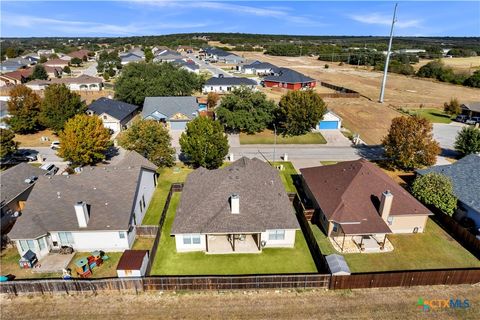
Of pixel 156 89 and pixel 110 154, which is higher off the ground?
Answer: pixel 156 89

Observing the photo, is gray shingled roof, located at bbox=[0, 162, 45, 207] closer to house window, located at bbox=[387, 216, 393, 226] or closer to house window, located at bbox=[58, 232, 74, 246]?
house window, located at bbox=[58, 232, 74, 246]

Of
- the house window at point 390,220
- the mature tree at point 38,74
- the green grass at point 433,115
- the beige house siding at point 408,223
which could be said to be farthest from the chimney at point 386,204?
the mature tree at point 38,74

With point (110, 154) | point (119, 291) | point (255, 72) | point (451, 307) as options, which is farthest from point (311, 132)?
point (255, 72)

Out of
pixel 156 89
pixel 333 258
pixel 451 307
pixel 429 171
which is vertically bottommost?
pixel 451 307

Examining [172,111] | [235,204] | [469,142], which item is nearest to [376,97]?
[469,142]

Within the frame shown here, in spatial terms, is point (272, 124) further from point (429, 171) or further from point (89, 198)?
point (89, 198)

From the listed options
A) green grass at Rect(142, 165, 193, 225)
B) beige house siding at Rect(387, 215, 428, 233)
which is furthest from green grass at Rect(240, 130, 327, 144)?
beige house siding at Rect(387, 215, 428, 233)
